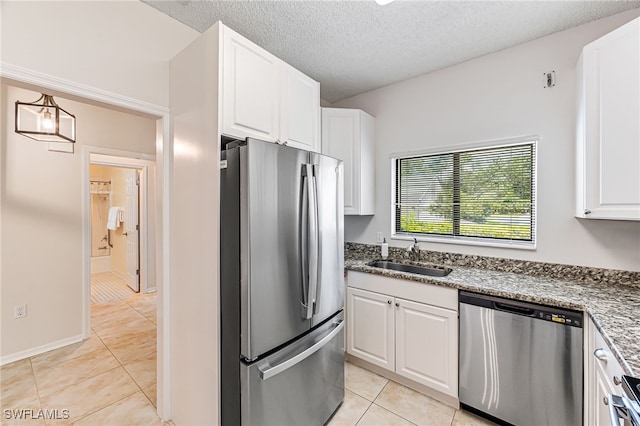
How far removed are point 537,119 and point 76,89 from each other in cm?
311

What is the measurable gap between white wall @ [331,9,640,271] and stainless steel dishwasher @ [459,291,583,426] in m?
0.71

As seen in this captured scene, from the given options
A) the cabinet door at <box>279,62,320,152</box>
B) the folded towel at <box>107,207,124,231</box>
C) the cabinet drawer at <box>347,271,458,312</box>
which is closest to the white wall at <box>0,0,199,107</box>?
the cabinet door at <box>279,62,320,152</box>

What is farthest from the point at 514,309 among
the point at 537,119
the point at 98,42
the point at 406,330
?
the point at 98,42

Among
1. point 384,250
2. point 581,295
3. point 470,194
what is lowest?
point 581,295

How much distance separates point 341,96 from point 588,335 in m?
2.99

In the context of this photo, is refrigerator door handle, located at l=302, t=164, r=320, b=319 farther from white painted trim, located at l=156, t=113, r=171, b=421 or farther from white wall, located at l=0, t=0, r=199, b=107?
white wall, located at l=0, t=0, r=199, b=107

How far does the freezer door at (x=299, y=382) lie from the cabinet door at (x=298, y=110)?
1.32 metres

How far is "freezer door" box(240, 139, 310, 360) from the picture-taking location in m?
1.37

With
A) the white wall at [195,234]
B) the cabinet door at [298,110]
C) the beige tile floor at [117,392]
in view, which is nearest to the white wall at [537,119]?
the cabinet door at [298,110]

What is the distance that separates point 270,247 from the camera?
4.83 ft

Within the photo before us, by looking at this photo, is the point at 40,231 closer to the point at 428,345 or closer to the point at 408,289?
the point at 408,289

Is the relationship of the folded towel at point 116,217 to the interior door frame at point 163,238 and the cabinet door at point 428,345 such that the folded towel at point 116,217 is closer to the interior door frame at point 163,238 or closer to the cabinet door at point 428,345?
the interior door frame at point 163,238

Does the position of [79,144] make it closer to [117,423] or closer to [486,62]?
[117,423]

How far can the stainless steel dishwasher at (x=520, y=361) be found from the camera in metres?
1.56
